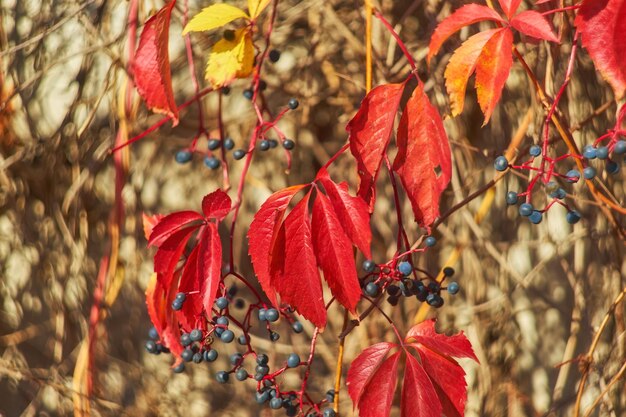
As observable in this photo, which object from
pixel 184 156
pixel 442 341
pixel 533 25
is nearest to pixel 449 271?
pixel 442 341

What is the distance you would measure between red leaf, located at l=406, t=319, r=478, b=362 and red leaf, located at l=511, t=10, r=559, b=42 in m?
0.38

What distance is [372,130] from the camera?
0.88m

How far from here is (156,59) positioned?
3.28 feet

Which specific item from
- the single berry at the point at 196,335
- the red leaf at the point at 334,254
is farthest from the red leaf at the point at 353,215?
the single berry at the point at 196,335

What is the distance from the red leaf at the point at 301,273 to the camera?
0.87 meters

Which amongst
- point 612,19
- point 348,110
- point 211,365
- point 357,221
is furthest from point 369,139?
point 211,365

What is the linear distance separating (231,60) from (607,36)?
53 cm

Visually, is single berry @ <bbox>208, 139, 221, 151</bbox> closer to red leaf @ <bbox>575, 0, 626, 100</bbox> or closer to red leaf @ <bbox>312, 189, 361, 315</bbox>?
red leaf @ <bbox>312, 189, 361, 315</bbox>

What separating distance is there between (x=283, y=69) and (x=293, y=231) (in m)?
0.55

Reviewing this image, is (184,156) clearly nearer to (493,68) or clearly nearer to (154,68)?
(154,68)

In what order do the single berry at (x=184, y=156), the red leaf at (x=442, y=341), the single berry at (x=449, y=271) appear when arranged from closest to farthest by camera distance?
1. the red leaf at (x=442, y=341)
2. the single berry at (x=449, y=271)
3. the single berry at (x=184, y=156)

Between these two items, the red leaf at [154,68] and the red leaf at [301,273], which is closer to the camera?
the red leaf at [301,273]

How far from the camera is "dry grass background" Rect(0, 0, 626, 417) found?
52.4 inches

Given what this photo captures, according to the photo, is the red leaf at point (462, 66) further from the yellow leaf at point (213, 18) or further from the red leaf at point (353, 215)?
the yellow leaf at point (213, 18)
